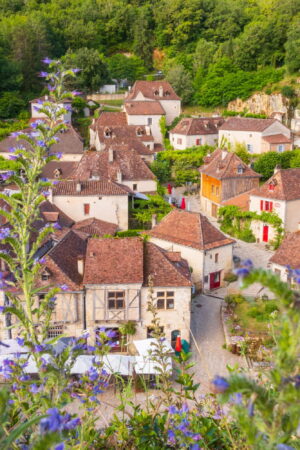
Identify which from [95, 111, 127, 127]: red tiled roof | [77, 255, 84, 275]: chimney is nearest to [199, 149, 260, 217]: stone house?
[95, 111, 127, 127]: red tiled roof

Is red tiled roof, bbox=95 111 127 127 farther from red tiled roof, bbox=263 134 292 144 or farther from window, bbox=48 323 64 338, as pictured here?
window, bbox=48 323 64 338

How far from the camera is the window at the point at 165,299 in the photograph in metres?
20.9

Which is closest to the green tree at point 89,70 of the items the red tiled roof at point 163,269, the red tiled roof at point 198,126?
the red tiled roof at point 198,126

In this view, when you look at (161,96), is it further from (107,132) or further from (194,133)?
(107,132)

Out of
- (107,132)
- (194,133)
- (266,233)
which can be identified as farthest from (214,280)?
(194,133)

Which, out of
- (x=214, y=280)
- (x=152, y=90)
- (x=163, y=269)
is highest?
(x=152, y=90)

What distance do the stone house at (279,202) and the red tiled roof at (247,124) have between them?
15662mm

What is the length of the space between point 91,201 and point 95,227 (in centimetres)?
324

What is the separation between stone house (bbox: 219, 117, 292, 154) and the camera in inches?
1938

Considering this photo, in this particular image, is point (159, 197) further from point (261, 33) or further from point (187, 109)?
point (261, 33)

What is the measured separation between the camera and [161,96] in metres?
60.6

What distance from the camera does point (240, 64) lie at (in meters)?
71.2

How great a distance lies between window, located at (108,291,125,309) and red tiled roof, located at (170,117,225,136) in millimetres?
35185

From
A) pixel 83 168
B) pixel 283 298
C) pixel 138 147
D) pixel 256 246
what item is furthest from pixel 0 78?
pixel 283 298
